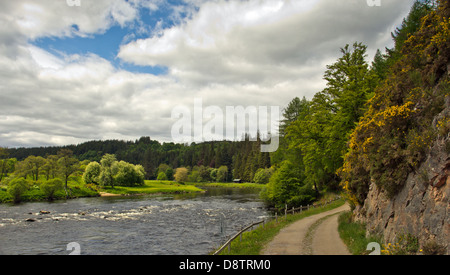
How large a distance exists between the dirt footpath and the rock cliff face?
3.07 meters

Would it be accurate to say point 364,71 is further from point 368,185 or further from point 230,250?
point 230,250

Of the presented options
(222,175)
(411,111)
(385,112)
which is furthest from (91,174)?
(411,111)

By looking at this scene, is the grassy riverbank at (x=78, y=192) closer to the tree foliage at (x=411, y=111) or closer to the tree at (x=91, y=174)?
the tree at (x=91, y=174)

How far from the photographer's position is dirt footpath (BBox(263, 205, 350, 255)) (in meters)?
14.1

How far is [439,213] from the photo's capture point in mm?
8578

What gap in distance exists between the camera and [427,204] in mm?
9352

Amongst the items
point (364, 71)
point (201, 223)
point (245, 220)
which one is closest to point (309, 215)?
point (245, 220)

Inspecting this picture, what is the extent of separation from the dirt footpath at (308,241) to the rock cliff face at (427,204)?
3.07 m

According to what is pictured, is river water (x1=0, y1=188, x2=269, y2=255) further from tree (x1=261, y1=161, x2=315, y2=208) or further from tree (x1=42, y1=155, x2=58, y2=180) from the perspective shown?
tree (x1=42, y1=155, x2=58, y2=180)

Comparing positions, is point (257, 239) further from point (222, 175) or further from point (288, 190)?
point (222, 175)

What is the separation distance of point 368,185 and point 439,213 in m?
8.50

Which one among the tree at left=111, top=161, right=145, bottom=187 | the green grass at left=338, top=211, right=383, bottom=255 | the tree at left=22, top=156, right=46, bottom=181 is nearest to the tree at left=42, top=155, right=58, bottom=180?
the tree at left=22, top=156, right=46, bottom=181

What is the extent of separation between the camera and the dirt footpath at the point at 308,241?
14.1m
